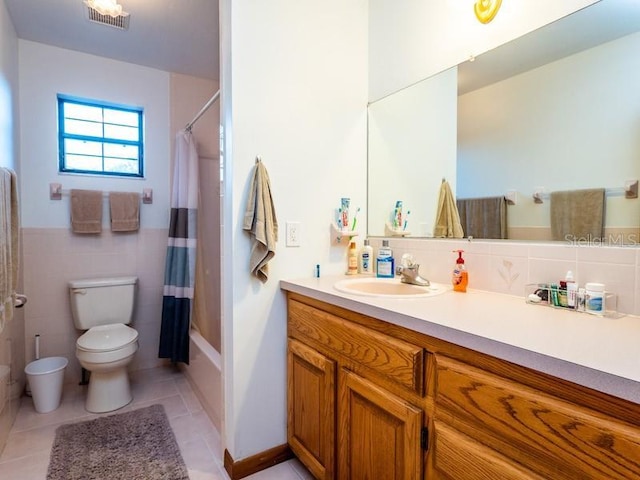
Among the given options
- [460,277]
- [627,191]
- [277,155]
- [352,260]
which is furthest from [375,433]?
[277,155]

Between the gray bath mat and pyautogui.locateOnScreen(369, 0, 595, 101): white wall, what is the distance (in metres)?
2.21

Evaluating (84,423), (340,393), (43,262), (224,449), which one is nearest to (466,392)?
(340,393)

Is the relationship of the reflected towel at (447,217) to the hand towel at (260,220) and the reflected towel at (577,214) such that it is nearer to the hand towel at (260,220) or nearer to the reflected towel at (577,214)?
the reflected towel at (577,214)

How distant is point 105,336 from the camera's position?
226 centimetres

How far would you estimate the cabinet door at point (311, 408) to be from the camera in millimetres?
1374

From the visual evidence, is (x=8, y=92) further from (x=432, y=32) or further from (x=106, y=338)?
(x=432, y=32)

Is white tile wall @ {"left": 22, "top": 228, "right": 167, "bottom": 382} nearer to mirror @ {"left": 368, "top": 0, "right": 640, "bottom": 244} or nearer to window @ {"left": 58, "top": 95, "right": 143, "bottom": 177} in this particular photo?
window @ {"left": 58, "top": 95, "right": 143, "bottom": 177}

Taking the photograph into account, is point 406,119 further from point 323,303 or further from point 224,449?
point 224,449

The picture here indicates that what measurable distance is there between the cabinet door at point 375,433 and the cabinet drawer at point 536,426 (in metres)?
0.14

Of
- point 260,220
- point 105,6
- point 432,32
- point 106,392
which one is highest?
point 105,6

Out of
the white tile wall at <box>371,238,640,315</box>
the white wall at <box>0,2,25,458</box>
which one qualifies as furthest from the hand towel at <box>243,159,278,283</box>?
the white wall at <box>0,2,25,458</box>

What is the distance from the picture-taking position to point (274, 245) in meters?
1.56

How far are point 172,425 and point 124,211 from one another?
156 cm

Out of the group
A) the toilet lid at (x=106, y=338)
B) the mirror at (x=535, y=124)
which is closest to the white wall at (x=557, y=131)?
the mirror at (x=535, y=124)
